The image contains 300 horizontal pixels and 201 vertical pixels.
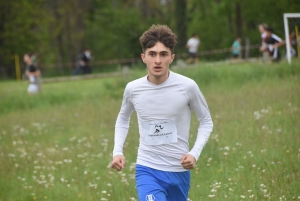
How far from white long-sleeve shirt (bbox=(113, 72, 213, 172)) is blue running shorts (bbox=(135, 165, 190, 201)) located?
51 millimetres

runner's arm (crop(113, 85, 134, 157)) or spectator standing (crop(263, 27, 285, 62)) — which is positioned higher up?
runner's arm (crop(113, 85, 134, 157))

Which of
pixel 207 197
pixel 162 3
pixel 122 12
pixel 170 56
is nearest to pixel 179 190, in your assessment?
pixel 170 56

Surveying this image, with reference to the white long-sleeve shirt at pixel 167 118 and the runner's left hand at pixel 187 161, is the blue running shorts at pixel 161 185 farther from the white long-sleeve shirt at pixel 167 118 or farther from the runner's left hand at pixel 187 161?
the runner's left hand at pixel 187 161

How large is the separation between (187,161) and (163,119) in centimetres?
51

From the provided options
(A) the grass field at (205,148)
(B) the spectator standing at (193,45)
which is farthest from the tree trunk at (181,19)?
(A) the grass field at (205,148)

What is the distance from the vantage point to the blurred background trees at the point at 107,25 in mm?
49406

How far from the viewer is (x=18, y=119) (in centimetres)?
1895

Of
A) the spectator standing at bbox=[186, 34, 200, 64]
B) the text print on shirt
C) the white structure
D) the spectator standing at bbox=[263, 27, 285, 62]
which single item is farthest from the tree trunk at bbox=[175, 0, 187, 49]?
the text print on shirt

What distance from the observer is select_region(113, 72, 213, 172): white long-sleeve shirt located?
5723 mm

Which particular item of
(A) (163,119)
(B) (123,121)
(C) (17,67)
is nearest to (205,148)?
(B) (123,121)

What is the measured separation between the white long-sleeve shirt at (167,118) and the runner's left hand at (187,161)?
197mm

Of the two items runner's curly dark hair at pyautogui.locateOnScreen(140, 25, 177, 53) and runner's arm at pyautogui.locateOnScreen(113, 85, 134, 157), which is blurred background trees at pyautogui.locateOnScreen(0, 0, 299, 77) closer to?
runner's arm at pyautogui.locateOnScreen(113, 85, 134, 157)

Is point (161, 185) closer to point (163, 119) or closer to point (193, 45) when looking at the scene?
point (163, 119)

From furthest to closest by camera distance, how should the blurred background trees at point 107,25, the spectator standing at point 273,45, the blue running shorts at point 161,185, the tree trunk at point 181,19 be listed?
the tree trunk at point 181,19
the blurred background trees at point 107,25
the spectator standing at point 273,45
the blue running shorts at point 161,185
